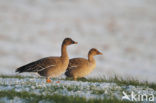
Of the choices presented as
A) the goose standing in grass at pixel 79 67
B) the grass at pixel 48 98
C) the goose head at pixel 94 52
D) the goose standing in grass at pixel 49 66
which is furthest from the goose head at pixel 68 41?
the grass at pixel 48 98

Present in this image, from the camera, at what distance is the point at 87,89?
40.7 ft

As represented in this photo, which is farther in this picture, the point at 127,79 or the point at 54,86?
the point at 127,79

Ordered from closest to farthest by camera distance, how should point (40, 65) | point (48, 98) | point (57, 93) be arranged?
point (48, 98), point (57, 93), point (40, 65)

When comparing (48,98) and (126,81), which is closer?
(48,98)

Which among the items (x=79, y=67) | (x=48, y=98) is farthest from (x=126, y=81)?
(x=48, y=98)

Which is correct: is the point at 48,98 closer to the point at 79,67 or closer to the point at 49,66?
the point at 49,66

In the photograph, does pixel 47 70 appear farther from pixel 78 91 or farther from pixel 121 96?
pixel 121 96

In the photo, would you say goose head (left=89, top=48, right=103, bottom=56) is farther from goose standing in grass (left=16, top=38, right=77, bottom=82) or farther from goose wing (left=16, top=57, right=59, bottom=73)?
goose wing (left=16, top=57, right=59, bottom=73)

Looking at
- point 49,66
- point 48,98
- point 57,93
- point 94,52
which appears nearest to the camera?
point 48,98

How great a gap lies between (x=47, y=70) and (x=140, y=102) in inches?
177

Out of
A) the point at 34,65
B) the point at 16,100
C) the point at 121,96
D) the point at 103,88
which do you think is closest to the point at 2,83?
the point at 34,65

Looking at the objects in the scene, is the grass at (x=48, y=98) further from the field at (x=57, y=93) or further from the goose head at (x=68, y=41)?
the goose head at (x=68, y=41)

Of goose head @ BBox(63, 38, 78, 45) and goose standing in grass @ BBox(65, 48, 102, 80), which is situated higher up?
goose head @ BBox(63, 38, 78, 45)

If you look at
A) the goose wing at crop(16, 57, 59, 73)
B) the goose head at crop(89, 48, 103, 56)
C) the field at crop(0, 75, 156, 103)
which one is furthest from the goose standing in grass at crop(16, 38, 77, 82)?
the goose head at crop(89, 48, 103, 56)
